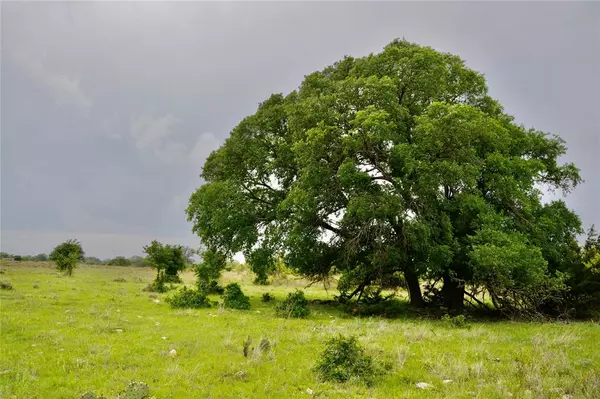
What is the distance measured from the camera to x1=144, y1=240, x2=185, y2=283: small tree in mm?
38000

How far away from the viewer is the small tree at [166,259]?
38000 mm

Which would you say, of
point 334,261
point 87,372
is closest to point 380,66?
point 334,261

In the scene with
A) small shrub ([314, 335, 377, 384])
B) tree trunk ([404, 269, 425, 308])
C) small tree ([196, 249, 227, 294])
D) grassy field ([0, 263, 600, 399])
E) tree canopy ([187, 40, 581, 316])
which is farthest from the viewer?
small tree ([196, 249, 227, 294])

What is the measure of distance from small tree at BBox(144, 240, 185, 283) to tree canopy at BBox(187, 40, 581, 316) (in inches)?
589

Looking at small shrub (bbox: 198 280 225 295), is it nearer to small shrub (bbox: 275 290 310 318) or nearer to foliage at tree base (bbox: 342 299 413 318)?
small shrub (bbox: 275 290 310 318)

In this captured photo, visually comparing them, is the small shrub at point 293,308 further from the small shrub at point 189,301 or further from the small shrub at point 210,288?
the small shrub at point 210,288

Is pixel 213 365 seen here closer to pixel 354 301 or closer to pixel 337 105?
pixel 337 105

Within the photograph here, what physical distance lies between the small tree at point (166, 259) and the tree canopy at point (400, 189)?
49.1 ft

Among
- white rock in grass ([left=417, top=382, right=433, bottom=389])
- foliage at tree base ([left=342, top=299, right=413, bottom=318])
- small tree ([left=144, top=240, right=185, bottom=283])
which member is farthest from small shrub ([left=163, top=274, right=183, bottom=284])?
white rock in grass ([left=417, top=382, right=433, bottom=389])

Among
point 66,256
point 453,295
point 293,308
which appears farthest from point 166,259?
point 453,295

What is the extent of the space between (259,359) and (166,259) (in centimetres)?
3201

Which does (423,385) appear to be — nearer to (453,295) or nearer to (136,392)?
(136,392)

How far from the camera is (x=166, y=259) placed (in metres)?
38.9

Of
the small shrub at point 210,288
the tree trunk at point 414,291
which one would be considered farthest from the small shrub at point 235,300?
the tree trunk at point 414,291
